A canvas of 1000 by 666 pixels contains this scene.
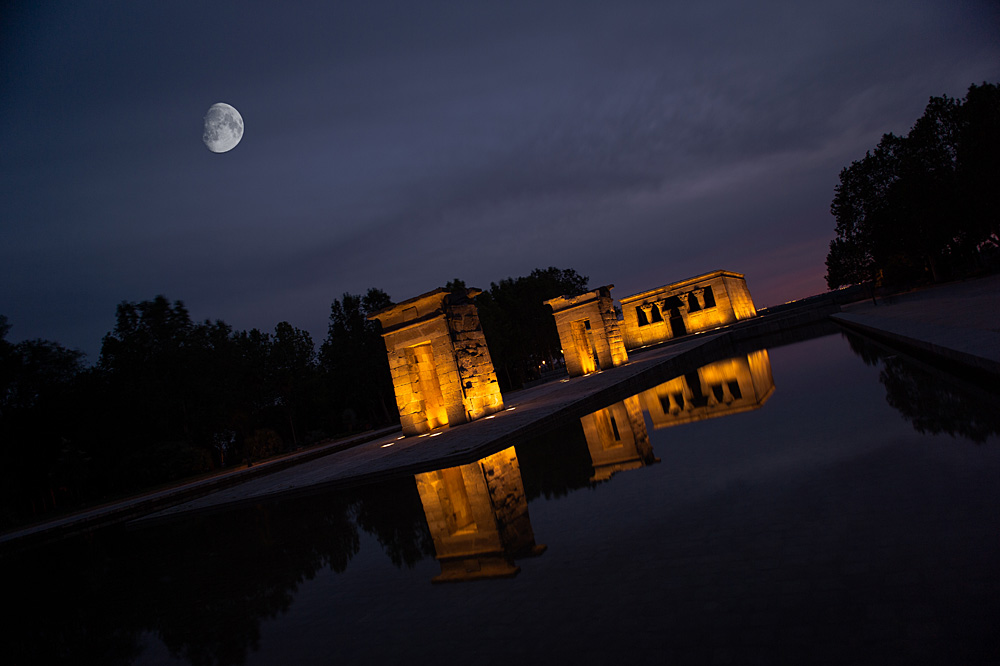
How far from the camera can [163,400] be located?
2809 centimetres

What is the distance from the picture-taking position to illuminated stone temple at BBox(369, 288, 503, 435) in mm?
15405

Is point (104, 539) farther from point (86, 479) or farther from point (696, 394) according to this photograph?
point (86, 479)

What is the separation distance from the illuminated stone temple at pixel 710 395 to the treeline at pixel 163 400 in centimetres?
1987

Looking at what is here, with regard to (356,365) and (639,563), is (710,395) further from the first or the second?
(356,365)

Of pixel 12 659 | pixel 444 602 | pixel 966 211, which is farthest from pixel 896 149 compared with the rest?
pixel 12 659

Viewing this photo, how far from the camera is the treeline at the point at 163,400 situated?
86.4ft

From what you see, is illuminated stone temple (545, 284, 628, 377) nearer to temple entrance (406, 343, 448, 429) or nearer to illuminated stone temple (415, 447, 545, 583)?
temple entrance (406, 343, 448, 429)

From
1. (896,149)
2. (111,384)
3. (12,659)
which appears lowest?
(12,659)

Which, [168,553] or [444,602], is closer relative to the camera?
[444,602]

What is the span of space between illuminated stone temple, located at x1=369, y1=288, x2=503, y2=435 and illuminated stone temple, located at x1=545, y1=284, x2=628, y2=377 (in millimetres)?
9316

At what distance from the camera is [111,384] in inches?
1176

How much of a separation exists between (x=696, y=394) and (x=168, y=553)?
372 inches

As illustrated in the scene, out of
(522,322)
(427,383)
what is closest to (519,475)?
(427,383)

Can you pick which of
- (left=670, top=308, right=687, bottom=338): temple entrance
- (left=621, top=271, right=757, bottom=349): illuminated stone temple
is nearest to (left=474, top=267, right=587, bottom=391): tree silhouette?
(left=621, top=271, right=757, bottom=349): illuminated stone temple
